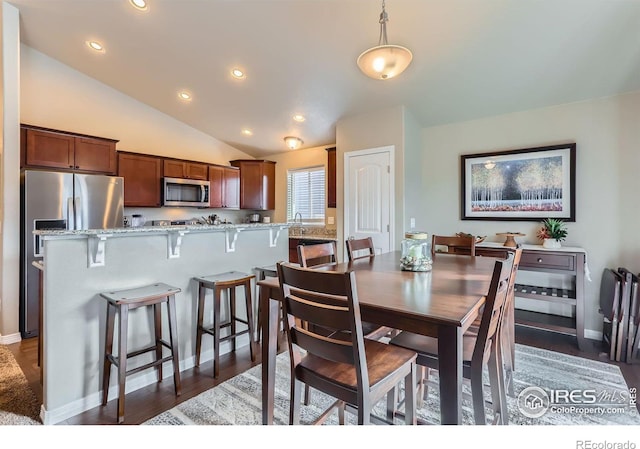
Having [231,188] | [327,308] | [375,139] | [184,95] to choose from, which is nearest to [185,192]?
[231,188]

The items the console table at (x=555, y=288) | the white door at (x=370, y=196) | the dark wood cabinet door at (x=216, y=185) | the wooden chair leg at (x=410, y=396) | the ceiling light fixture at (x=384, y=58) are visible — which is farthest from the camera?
the dark wood cabinet door at (x=216, y=185)

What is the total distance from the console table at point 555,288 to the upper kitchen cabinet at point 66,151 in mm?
4660

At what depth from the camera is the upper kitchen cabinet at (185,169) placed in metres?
4.89

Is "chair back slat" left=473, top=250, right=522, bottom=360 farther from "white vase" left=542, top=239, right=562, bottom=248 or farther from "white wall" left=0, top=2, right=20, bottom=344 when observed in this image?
"white wall" left=0, top=2, right=20, bottom=344

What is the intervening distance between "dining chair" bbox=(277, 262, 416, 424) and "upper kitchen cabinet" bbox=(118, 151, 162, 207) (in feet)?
13.3

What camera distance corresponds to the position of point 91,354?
2.10 meters

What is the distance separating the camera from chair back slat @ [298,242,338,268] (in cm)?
200

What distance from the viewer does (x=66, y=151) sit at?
3.78 meters

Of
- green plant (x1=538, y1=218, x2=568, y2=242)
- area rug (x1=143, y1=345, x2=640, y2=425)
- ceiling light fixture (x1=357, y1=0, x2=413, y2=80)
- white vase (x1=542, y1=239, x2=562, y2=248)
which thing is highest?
ceiling light fixture (x1=357, y1=0, x2=413, y2=80)

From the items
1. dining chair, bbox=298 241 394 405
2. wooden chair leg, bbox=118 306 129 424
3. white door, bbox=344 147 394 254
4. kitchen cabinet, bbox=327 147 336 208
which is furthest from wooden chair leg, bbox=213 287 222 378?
kitchen cabinet, bbox=327 147 336 208

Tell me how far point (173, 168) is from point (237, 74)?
2.03 metres

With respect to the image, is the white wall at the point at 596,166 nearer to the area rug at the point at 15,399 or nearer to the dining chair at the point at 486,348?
the dining chair at the point at 486,348

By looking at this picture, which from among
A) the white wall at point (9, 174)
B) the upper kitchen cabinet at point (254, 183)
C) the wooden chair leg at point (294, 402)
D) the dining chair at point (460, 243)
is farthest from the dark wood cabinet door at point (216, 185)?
the wooden chair leg at point (294, 402)
